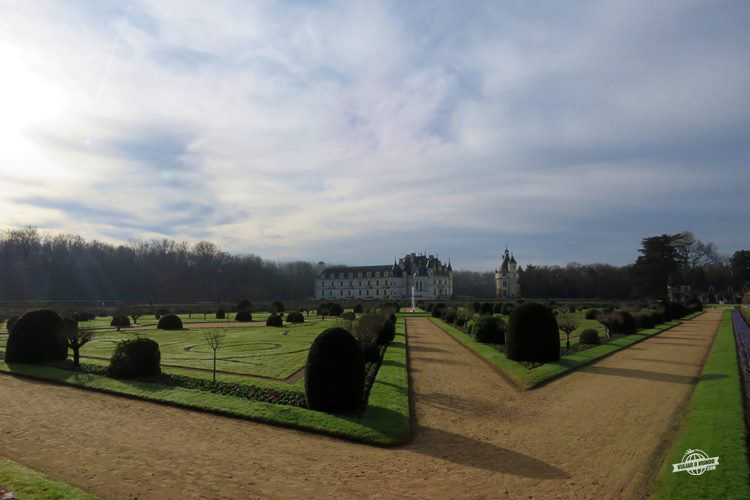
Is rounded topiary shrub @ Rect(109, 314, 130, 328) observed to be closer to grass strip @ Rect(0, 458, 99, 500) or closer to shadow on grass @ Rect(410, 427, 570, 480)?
grass strip @ Rect(0, 458, 99, 500)

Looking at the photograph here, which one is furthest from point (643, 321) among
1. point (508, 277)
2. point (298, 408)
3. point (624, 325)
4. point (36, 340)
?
point (508, 277)

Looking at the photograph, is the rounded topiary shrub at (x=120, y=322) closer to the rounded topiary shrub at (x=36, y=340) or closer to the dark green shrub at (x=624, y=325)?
the rounded topiary shrub at (x=36, y=340)

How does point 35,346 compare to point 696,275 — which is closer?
point 35,346

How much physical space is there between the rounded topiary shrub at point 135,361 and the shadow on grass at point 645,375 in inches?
497

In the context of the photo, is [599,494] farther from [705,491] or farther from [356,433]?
[356,433]

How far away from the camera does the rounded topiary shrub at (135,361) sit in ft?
42.5

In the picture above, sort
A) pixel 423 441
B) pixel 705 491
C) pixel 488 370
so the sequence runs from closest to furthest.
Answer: pixel 705 491
pixel 423 441
pixel 488 370

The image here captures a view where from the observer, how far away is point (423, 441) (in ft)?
26.5

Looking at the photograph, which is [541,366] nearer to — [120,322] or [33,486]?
Result: [33,486]

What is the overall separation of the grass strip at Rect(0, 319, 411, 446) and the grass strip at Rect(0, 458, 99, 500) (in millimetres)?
3608

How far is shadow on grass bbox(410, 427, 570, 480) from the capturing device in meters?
6.64

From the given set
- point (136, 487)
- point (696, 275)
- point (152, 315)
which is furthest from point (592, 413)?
point (696, 275)

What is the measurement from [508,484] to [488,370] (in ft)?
29.3

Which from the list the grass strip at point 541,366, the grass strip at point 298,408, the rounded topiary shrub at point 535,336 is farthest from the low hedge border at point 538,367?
the grass strip at point 298,408
